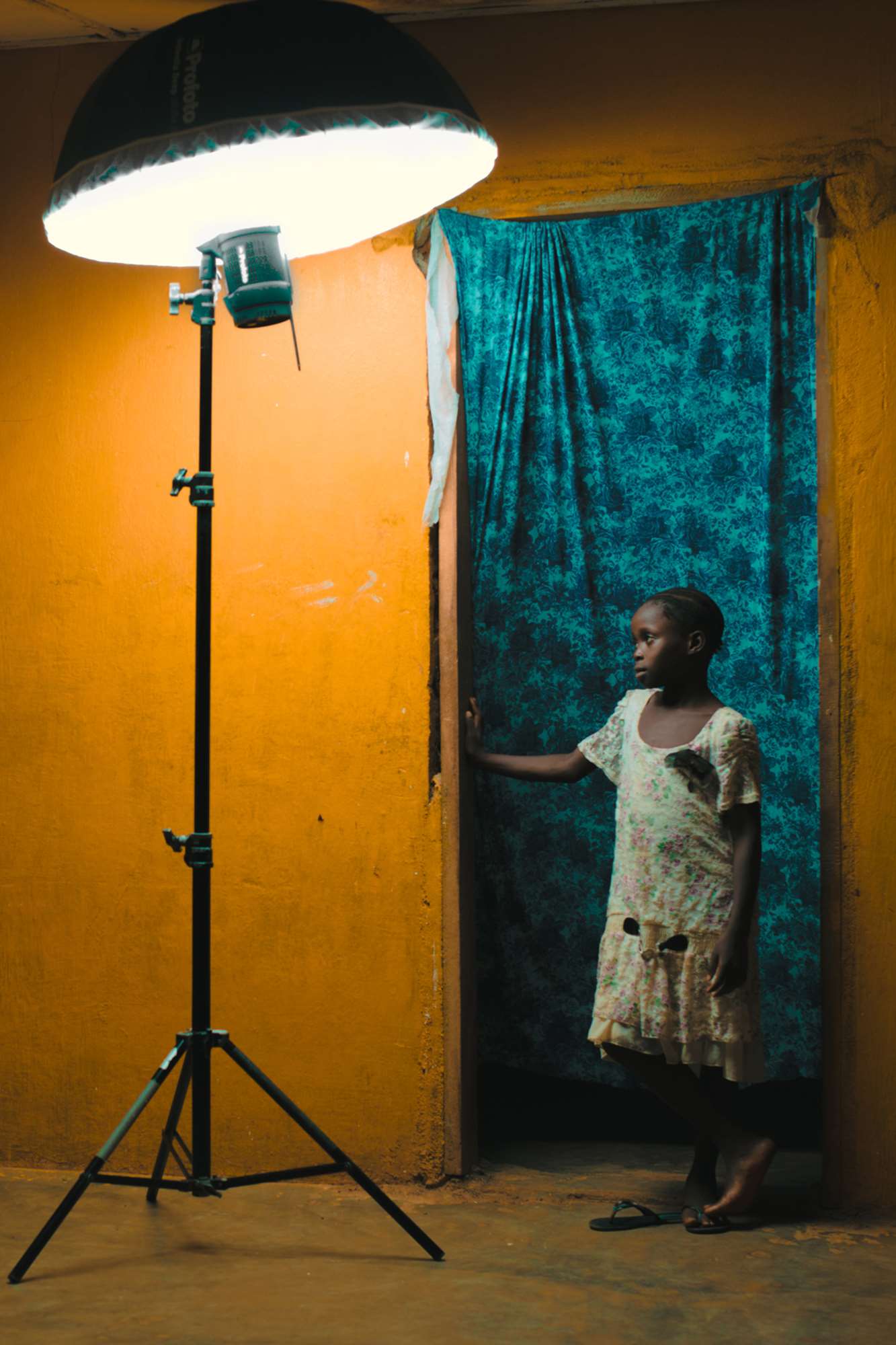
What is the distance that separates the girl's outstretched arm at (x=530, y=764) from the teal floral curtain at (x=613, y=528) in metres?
0.30

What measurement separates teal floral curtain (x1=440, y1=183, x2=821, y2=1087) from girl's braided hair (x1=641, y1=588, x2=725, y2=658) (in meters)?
0.32

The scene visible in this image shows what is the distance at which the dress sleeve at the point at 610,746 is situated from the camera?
Answer: 370 centimetres

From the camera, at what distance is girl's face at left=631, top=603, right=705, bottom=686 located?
3.56m

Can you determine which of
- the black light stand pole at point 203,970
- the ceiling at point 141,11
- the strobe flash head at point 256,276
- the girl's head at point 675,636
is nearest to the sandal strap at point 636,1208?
the black light stand pole at point 203,970

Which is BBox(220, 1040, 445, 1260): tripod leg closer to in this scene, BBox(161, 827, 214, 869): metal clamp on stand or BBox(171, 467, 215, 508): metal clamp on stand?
BBox(161, 827, 214, 869): metal clamp on stand

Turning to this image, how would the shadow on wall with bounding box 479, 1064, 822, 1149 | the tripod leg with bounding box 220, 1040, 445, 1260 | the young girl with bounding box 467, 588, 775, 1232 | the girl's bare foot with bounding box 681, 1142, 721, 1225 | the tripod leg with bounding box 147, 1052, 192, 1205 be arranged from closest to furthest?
the tripod leg with bounding box 220, 1040, 445, 1260 < the tripod leg with bounding box 147, 1052, 192, 1205 < the young girl with bounding box 467, 588, 775, 1232 < the girl's bare foot with bounding box 681, 1142, 721, 1225 < the shadow on wall with bounding box 479, 1064, 822, 1149

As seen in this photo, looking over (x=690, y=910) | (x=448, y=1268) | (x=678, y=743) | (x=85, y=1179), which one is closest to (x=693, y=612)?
(x=678, y=743)

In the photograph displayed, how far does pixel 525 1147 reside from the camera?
4207 millimetres

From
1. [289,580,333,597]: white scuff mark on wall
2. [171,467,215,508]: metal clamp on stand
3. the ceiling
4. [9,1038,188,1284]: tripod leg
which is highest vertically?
the ceiling

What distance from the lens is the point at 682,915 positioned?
3.46m

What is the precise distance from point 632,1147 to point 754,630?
1615mm

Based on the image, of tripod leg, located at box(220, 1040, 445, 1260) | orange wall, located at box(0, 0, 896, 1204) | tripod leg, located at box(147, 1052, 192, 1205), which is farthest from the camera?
orange wall, located at box(0, 0, 896, 1204)

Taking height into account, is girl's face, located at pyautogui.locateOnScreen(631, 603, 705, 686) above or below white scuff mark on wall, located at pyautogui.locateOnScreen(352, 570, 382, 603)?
below

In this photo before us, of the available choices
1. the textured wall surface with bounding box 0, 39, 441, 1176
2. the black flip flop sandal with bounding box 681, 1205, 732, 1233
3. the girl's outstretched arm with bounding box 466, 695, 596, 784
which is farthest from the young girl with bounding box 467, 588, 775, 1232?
the textured wall surface with bounding box 0, 39, 441, 1176
